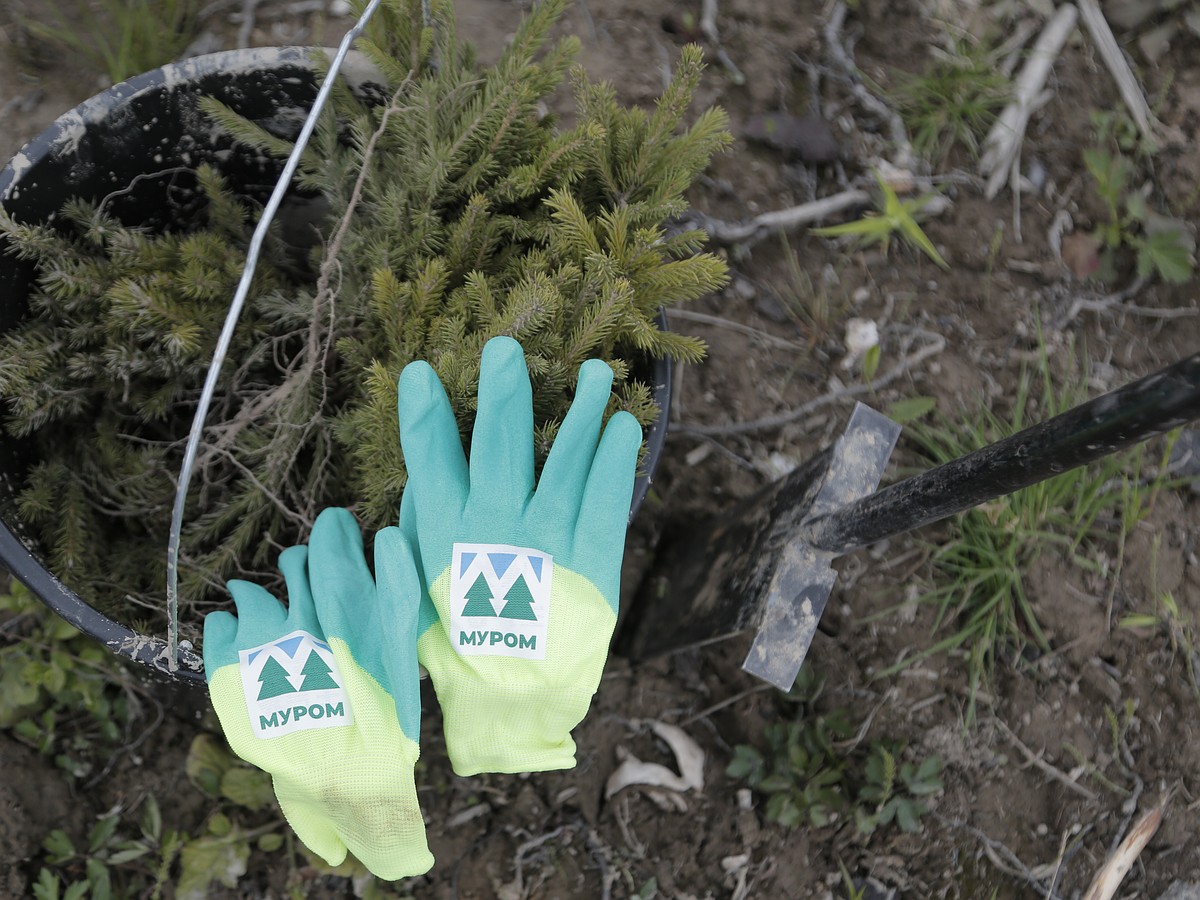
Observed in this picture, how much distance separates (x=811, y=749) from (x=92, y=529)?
1.41 m

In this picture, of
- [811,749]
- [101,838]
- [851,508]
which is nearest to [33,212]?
[101,838]

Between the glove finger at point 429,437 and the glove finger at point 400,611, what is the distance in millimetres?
80

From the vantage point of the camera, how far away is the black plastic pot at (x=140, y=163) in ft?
4.08

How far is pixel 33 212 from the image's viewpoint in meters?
1.35

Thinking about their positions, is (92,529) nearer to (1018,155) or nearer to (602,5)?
(602,5)

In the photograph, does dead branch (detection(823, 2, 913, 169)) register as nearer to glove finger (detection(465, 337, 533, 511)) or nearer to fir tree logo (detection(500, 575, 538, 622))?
glove finger (detection(465, 337, 533, 511))

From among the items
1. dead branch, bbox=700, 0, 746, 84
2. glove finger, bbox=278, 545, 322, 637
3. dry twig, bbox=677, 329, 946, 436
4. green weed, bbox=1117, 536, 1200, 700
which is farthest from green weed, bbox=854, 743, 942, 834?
dead branch, bbox=700, 0, 746, 84

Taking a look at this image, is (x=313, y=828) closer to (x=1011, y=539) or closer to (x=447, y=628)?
(x=447, y=628)

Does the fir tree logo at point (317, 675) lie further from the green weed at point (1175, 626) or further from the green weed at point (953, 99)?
the green weed at point (953, 99)

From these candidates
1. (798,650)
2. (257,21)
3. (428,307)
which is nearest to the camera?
(428,307)

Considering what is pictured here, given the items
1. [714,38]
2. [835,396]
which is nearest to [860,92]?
[714,38]

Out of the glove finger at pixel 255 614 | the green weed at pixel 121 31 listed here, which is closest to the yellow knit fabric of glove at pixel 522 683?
the glove finger at pixel 255 614

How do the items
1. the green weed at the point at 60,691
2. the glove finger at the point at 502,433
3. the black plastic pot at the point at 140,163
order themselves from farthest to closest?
the green weed at the point at 60,691 < the black plastic pot at the point at 140,163 < the glove finger at the point at 502,433

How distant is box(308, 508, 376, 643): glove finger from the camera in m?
1.27
